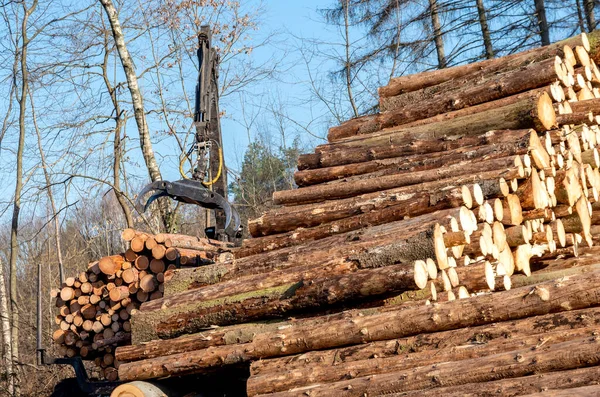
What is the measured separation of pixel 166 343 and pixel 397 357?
2.46 metres

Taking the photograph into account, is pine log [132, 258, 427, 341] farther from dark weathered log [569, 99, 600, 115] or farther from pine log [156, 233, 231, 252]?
dark weathered log [569, 99, 600, 115]

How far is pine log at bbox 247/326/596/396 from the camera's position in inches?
Result: 198

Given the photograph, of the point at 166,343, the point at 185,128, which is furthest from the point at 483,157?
the point at 185,128

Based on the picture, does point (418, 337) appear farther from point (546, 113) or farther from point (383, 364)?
point (546, 113)

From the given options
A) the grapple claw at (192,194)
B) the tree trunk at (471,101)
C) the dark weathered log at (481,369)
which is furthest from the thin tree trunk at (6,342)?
the dark weathered log at (481,369)

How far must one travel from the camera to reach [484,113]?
8844mm

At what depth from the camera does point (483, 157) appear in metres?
7.97

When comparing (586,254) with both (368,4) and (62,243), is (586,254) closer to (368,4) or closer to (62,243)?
(368,4)

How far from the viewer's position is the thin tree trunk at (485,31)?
18.5 meters

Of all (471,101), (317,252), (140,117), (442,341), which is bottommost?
(442,341)

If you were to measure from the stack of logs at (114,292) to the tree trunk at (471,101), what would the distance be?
95.7 inches

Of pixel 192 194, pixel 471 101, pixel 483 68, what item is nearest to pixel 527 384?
pixel 471 101

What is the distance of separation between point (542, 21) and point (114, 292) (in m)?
12.9

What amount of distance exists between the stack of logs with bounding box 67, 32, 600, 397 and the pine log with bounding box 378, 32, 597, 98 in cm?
3
